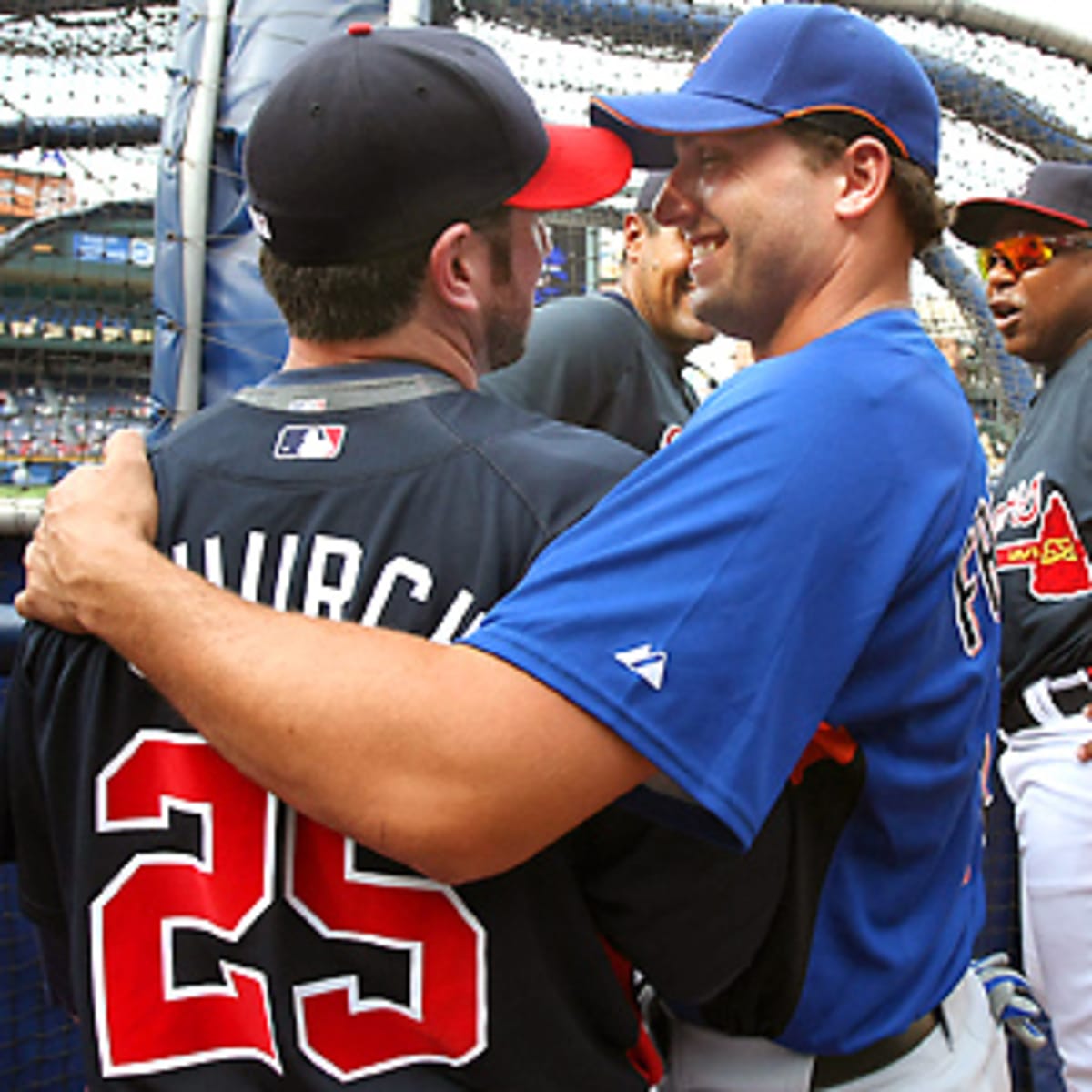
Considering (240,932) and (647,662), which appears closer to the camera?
(647,662)

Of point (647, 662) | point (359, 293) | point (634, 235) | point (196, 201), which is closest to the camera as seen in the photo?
point (647, 662)

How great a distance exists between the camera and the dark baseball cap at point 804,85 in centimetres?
119

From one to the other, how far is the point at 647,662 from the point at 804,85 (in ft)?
2.52

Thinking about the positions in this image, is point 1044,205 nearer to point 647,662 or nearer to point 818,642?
point 818,642

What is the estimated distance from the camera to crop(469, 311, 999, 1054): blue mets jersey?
826mm

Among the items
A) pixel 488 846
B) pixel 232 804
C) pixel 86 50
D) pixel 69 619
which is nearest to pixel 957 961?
pixel 488 846

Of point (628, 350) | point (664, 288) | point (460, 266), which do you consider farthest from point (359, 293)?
point (664, 288)

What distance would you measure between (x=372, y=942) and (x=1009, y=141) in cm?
499

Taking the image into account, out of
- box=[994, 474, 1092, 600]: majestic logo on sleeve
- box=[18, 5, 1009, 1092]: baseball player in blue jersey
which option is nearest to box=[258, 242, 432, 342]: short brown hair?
box=[18, 5, 1009, 1092]: baseball player in blue jersey

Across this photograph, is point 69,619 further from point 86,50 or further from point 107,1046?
point 86,50

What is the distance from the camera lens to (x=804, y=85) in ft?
3.89

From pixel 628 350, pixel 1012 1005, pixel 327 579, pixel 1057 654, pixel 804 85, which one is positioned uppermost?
pixel 804 85

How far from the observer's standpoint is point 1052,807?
256 centimetres

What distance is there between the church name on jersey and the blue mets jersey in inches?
3.7
